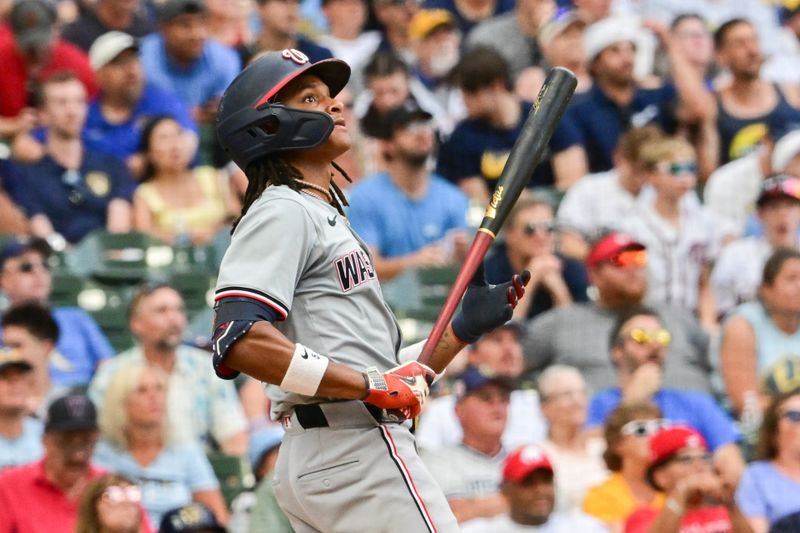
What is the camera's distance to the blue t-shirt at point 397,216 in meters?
8.47

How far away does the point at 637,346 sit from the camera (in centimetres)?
736

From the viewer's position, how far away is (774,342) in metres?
7.75

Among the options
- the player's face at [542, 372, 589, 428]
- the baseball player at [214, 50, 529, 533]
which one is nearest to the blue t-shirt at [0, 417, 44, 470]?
the player's face at [542, 372, 589, 428]

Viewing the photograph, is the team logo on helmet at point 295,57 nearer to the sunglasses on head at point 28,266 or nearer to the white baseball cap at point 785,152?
the sunglasses on head at point 28,266

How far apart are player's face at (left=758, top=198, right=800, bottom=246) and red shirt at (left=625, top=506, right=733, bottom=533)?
2733mm

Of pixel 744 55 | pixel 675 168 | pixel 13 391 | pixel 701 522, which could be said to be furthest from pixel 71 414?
pixel 744 55

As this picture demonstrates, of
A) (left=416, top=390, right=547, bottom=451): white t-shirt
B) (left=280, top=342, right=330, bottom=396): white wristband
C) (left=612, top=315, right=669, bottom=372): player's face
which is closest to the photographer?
(left=280, top=342, right=330, bottom=396): white wristband

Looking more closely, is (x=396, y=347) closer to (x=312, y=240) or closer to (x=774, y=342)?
(x=312, y=240)

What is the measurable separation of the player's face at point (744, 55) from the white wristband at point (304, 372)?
6707 millimetres

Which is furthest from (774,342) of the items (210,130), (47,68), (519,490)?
(47,68)

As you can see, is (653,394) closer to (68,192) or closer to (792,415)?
(792,415)

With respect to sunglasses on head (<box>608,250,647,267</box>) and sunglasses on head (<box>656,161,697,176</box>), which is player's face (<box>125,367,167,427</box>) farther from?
sunglasses on head (<box>656,161,697,176</box>)

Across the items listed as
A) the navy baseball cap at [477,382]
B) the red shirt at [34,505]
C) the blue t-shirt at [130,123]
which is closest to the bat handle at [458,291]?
the red shirt at [34,505]

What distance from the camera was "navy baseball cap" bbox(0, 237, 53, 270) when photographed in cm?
763
